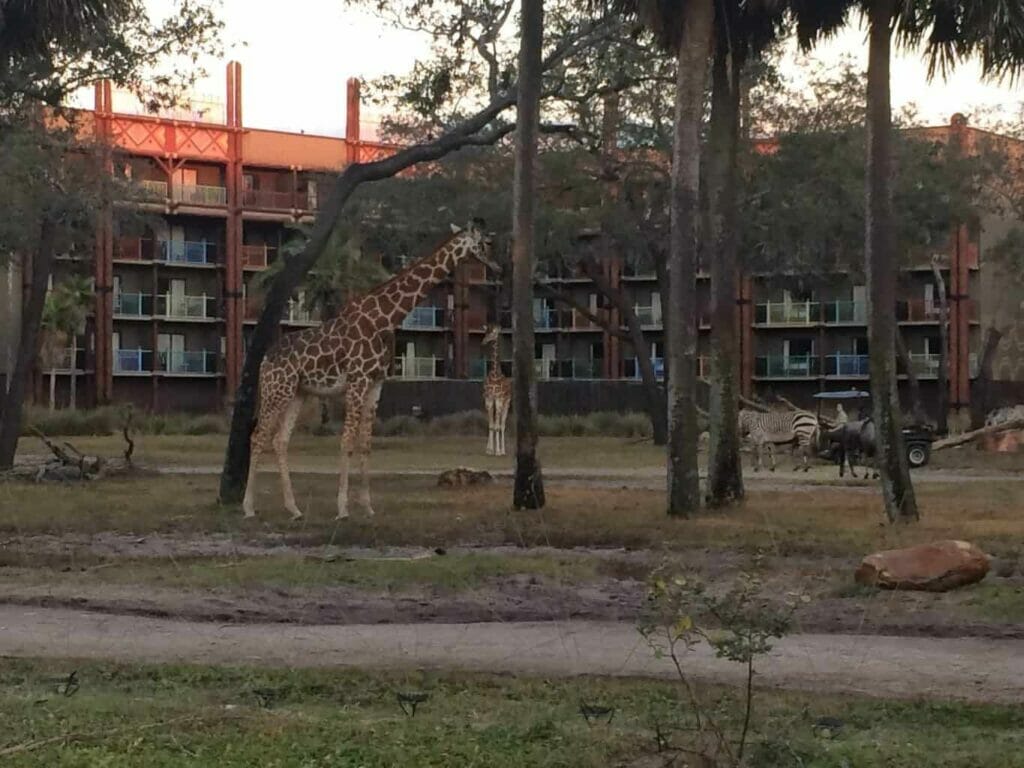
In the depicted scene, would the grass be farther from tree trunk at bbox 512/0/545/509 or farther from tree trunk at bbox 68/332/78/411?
tree trunk at bbox 68/332/78/411

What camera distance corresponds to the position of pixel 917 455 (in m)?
27.8

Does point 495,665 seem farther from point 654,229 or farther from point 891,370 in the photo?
point 654,229

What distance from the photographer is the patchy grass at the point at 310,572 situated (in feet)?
38.8

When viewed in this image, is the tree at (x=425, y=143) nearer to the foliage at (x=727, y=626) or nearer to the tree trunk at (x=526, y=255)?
the tree trunk at (x=526, y=255)

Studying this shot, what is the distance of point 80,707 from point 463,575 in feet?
18.0

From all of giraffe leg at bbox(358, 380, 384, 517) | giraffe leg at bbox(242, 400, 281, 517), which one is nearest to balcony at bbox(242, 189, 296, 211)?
giraffe leg at bbox(242, 400, 281, 517)

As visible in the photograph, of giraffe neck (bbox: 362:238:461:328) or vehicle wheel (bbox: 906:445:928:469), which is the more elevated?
giraffe neck (bbox: 362:238:461:328)

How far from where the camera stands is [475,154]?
3469 cm

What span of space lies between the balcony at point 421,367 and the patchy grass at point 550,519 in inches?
1748

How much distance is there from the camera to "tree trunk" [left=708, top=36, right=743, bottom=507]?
17578 millimetres

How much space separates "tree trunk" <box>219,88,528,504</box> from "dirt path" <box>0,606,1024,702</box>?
820cm

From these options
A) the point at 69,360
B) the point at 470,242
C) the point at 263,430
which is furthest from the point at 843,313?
the point at 263,430

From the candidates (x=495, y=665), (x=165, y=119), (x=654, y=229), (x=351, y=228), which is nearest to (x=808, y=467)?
(x=654, y=229)

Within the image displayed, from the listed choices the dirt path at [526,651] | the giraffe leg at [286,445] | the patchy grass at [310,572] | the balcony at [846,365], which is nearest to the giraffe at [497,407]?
the giraffe leg at [286,445]
